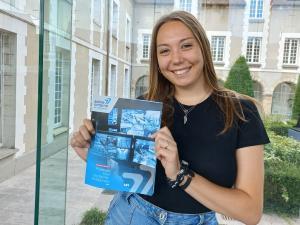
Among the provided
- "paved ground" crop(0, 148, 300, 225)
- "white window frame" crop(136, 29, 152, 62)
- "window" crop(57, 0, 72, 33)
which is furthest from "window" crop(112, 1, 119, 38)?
"paved ground" crop(0, 148, 300, 225)

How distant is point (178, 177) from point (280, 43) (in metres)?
1.71

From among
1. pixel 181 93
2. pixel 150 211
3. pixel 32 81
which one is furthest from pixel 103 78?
pixel 32 81

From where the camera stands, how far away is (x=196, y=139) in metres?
0.91

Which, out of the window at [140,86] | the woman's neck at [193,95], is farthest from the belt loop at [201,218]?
the window at [140,86]

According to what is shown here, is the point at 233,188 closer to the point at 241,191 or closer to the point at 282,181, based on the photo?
the point at 241,191

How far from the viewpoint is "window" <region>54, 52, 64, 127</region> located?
1.32 meters

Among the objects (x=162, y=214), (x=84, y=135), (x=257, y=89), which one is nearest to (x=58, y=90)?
(x=84, y=135)

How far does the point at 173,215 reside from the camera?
0.90 m

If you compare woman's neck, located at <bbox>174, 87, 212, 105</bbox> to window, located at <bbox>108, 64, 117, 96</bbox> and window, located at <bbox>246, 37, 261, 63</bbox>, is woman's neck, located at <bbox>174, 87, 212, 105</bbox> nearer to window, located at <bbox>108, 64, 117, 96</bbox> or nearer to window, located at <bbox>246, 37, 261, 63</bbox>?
window, located at <bbox>108, 64, 117, 96</bbox>

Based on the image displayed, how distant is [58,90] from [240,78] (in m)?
1.31

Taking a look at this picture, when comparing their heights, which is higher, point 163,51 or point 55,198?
point 163,51

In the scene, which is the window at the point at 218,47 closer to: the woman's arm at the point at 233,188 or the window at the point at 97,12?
the window at the point at 97,12

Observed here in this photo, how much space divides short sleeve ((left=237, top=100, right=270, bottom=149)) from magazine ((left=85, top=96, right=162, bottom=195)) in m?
0.24

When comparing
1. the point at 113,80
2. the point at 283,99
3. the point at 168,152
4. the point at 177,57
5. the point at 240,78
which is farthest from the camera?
the point at 283,99
